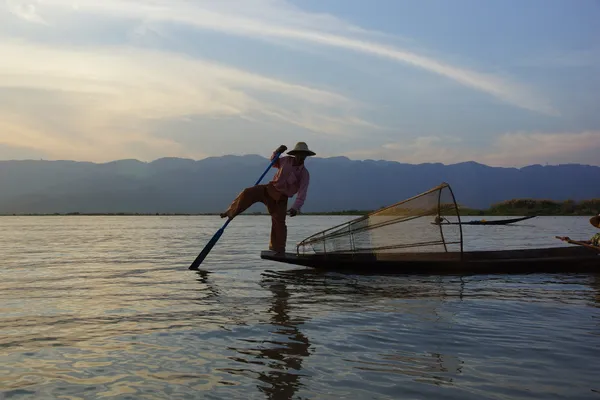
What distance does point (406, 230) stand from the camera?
12.7 m

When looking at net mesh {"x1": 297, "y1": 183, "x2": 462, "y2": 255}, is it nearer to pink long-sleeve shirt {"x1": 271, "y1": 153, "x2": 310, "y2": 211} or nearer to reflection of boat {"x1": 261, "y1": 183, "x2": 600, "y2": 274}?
reflection of boat {"x1": 261, "y1": 183, "x2": 600, "y2": 274}

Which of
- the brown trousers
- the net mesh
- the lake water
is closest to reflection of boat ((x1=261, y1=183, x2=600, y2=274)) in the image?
the net mesh

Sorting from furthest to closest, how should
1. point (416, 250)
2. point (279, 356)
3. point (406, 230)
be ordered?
point (416, 250)
point (406, 230)
point (279, 356)

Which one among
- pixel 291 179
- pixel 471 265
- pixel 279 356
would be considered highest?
pixel 291 179

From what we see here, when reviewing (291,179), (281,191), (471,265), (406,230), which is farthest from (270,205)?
(471,265)

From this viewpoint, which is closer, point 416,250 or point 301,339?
point 301,339

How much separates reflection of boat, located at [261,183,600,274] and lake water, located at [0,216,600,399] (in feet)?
3.02

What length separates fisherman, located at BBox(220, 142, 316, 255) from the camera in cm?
1310

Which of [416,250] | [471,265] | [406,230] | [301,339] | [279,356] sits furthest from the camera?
[416,250]

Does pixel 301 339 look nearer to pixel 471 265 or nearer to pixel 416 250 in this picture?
pixel 471 265

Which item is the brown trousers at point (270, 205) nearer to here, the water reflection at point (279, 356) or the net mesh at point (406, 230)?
the net mesh at point (406, 230)

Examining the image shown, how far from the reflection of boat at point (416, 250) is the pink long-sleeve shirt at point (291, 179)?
1160 millimetres

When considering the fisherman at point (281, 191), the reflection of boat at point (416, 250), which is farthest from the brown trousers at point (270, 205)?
the reflection of boat at point (416, 250)

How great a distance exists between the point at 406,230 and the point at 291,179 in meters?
3.05
